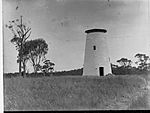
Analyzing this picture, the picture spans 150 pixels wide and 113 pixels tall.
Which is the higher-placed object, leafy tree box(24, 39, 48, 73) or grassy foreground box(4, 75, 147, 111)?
leafy tree box(24, 39, 48, 73)

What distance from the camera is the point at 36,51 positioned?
1.41 meters

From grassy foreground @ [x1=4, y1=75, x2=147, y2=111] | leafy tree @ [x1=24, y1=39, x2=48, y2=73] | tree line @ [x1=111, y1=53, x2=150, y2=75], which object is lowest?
grassy foreground @ [x1=4, y1=75, x2=147, y2=111]

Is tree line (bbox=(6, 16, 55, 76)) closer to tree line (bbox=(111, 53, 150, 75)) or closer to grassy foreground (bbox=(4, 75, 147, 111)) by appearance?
grassy foreground (bbox=(4, 75, 147, 111))

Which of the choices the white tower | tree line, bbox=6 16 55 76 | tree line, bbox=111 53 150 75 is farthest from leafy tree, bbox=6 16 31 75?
tree line, bbox=111 53 150 75

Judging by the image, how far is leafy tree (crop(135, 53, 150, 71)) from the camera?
4.57 feet

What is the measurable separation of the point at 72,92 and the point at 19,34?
1.06ft

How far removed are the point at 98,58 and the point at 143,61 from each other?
18 centimetres

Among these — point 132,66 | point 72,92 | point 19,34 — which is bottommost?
point 72,92

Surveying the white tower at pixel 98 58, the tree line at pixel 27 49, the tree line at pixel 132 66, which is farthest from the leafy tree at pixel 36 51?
the tree line at pixel 132 66

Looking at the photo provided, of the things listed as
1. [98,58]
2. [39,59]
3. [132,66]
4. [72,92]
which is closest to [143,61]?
[132,66]

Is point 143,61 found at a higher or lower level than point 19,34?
lower

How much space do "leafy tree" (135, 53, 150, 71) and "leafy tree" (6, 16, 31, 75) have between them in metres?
0.46

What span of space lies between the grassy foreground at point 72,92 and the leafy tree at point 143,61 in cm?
5

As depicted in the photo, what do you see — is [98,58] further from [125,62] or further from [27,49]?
[27,49]
